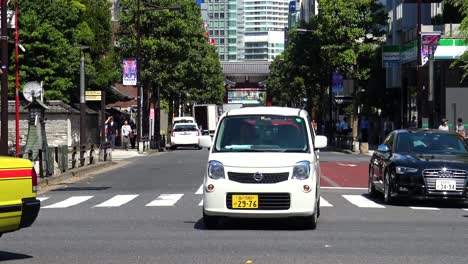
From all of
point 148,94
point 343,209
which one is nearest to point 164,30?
point 148,94

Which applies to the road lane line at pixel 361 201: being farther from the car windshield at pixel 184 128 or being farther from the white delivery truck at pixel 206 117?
the white delivery truck at pixel 206 117

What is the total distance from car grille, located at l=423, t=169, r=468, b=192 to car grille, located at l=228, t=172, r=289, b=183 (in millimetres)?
5358

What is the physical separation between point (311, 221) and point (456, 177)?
5107 millimetres

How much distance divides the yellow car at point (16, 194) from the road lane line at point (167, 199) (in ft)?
25.5

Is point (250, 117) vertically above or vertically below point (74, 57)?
below

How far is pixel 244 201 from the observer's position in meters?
12.4

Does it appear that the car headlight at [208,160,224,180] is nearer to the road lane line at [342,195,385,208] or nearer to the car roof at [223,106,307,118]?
the car roof at [223,106,307,118]

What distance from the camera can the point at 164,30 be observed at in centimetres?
5844

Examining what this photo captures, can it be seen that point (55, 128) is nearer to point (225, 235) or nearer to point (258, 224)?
point (258, 224)

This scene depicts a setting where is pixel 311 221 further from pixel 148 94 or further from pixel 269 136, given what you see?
pixel 148 94

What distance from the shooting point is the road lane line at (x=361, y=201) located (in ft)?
58.5

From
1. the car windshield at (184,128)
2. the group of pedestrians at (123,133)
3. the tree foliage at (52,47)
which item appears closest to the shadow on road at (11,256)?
the group of pedestrians at (123,133)

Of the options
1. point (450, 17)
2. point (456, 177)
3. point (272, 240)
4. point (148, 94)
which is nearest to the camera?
point (272, 240)

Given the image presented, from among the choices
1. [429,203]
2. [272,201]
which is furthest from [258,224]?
[429,203]
